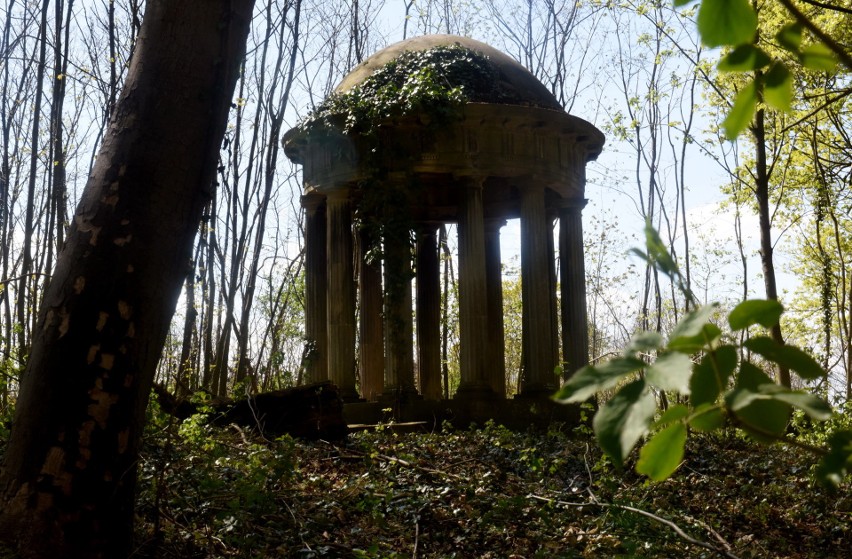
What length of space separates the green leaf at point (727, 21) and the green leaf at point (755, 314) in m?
0.29

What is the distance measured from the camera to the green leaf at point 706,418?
945mm

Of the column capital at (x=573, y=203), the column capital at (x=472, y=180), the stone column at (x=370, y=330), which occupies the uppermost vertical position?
the column capital at (x=472, y=180)

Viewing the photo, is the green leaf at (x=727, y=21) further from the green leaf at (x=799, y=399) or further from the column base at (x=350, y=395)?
the column base at (x=350, y=395)

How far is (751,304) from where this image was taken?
0.95 meters

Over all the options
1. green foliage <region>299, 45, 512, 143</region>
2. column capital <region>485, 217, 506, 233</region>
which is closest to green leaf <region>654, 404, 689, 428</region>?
green foliage <region>299, 45, 512, 143</region>

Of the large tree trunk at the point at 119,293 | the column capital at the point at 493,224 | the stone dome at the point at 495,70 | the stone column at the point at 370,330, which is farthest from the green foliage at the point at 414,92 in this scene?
the large tree trunk at the point at 119,293

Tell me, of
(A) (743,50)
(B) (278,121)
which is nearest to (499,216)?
(B) (278,121)

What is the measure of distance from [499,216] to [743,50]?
66.3 ft

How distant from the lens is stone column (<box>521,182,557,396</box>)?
17.9 metres

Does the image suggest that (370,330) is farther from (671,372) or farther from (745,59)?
(671,372)

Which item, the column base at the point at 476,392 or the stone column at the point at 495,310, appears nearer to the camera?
the column base at the point at 476,392

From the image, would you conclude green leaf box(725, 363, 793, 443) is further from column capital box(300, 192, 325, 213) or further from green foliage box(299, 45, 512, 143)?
column capital box(300, 192, 325, 213)

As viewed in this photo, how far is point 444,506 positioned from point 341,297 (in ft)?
32.7

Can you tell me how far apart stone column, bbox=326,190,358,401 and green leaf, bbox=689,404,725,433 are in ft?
54.7
